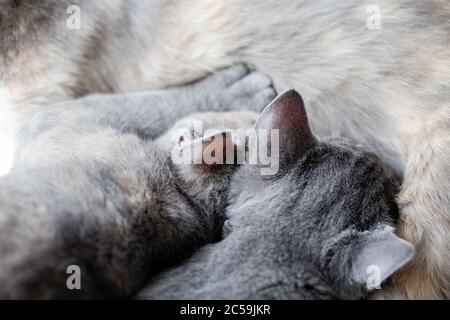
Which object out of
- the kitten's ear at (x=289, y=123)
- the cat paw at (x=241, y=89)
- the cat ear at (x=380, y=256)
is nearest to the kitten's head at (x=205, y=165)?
the kitten's ear at (x=289, y=123)

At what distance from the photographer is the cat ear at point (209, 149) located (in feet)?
4.53

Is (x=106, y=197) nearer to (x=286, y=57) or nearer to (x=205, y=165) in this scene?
(x=205, y=165)

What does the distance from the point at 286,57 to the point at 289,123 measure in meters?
0.36

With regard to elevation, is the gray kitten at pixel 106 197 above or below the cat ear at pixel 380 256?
above

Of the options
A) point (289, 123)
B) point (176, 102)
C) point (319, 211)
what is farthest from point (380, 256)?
point (176, 102)

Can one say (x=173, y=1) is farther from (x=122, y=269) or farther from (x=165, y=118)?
(x=122, y=269)

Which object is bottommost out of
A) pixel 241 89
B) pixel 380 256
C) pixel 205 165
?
pixel 380 256

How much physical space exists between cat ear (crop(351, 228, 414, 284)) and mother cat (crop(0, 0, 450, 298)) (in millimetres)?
146

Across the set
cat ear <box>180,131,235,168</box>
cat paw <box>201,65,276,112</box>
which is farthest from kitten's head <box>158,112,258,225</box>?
cat paw <box>201,65,276,112</box>

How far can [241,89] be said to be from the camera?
5.59 feet

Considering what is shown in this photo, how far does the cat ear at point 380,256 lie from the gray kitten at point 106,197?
35 centimetres

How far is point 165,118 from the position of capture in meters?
1.65

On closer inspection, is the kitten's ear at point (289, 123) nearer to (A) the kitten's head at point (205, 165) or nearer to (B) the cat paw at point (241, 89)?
(A) the kitten's head at point (205, 165)

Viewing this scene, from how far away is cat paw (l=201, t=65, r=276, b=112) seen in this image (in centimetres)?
171
